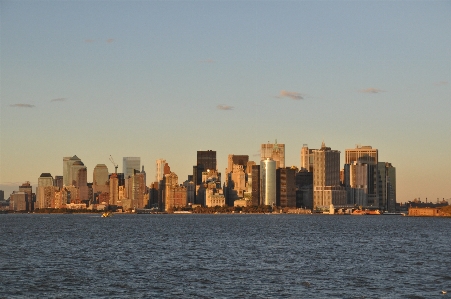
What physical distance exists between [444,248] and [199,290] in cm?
5455

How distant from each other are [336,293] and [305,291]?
2401 millimetres

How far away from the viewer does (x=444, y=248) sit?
10288 cm

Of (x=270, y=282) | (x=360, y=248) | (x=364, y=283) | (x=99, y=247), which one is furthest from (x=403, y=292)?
(x=99, y=247)

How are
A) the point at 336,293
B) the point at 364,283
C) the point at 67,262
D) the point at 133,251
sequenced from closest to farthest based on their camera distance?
the point at 336,293 → the point at 364,283 → the point at 67,262 → the point at 133,251

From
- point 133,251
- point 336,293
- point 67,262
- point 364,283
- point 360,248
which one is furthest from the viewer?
point 360,248

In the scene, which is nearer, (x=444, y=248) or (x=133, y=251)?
(x=133, y=251)

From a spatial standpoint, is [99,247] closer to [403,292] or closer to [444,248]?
[444,248]

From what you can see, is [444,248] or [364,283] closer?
[364,283]

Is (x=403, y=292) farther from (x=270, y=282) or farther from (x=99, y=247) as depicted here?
(x=99, y=247)

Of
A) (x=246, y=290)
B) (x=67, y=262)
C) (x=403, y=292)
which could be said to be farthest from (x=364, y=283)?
(x=67, y=262)

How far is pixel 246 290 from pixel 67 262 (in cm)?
2729

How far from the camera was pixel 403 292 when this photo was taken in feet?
189

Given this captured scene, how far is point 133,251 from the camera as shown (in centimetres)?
9519

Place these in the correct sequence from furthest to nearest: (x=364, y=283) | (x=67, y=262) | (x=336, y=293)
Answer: (x=67, y=262)
(x=364, y=283)
(x=336, y=293)
